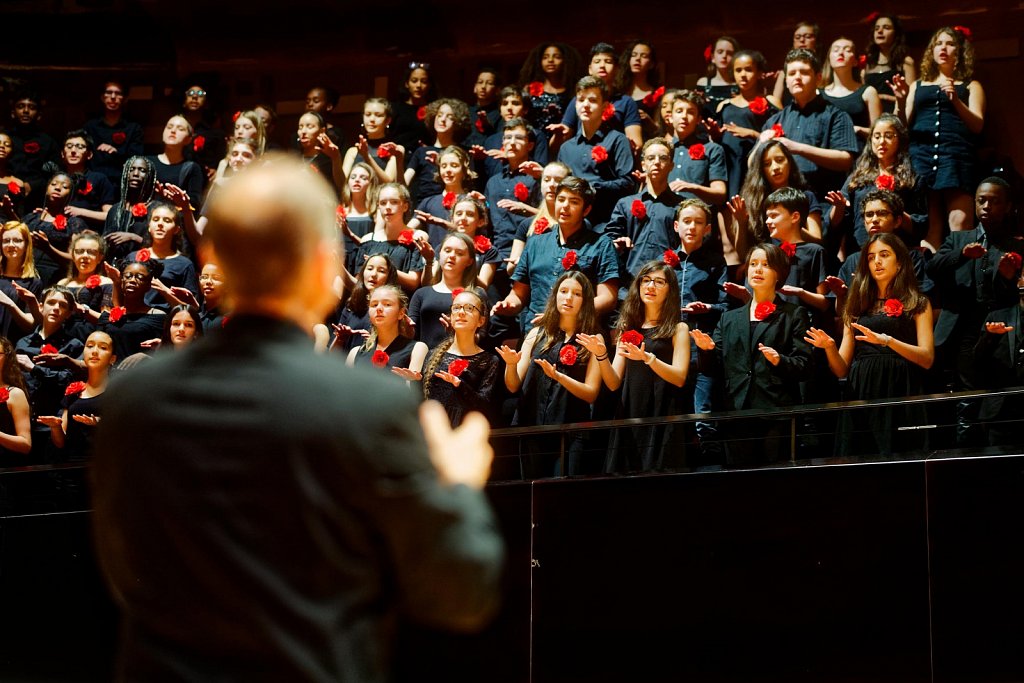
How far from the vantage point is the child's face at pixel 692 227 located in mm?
5094

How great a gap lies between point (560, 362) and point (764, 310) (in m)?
0.78

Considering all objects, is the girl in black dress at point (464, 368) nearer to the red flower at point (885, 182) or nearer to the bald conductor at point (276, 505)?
the red flower at point (885, 182)

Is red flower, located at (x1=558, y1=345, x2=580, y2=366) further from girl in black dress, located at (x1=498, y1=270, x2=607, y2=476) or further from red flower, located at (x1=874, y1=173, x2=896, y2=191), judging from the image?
red flower, located at (x1=874, y1=173, x2=896, y2=191)

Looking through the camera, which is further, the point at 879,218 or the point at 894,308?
the point at 879,218

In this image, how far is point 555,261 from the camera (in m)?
5.26

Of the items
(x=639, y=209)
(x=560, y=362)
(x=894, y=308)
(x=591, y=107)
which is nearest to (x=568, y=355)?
(x=560, y=362)

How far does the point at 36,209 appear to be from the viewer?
7160mm

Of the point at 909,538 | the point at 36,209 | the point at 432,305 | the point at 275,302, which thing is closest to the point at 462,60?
the point at 36,209

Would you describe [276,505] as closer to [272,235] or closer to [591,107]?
[272,235]

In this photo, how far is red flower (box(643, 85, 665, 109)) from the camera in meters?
6.26

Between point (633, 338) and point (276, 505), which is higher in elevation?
point (633, 338)

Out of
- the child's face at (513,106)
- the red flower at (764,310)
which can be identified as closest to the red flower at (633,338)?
the red flower at (764,310)

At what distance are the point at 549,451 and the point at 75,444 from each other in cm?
232

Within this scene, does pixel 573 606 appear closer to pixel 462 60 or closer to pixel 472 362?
pixel 472 362
